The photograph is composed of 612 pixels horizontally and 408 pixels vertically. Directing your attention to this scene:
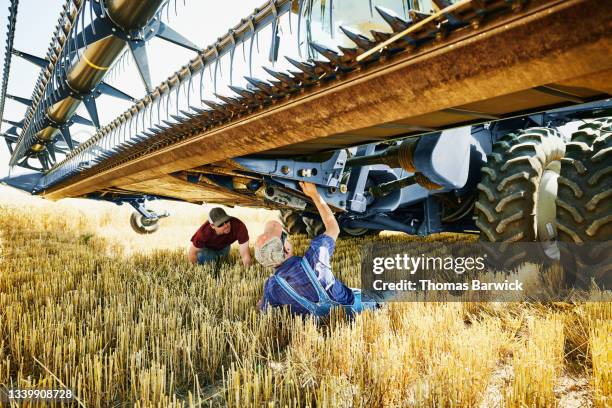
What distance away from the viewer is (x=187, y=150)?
245cm

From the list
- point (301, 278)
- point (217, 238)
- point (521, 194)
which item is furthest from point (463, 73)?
point (217, 238)

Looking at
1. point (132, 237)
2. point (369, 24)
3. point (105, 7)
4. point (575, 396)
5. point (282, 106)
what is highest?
point (105, 7)

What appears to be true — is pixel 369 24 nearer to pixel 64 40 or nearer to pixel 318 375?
pixel 318 375

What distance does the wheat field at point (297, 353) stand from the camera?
1247 millimetres

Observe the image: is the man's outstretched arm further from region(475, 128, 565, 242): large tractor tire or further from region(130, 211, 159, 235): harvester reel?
region(130, 211, 159, 235): harvester reel

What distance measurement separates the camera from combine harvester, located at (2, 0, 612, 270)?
99 centimetres

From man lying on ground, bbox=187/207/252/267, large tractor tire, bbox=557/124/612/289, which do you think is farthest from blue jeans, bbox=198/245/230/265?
large tractor tire, bbox=557/124/612/289

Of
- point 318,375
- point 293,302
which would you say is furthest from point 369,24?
point 318,375

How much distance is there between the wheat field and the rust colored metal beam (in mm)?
914

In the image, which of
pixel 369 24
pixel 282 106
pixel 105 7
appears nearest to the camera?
pixel 282 106

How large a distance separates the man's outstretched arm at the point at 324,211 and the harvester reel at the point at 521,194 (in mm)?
1139

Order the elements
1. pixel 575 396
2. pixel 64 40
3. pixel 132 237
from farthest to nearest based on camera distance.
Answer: pixel 132 237 → pixel 64 40 → pixel 575 396

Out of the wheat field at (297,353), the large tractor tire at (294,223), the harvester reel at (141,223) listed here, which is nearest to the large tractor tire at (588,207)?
the wheat field at (297,353)

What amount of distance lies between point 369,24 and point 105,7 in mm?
2571
